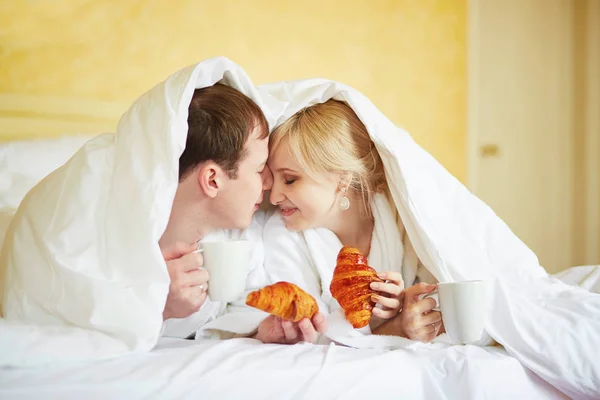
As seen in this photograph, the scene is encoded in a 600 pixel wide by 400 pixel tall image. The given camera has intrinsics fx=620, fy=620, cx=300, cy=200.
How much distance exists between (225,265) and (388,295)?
0.35m

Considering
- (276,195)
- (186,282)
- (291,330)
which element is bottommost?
(291,330)

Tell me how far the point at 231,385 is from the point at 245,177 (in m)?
0.55

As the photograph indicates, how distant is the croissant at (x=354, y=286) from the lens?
1173mm

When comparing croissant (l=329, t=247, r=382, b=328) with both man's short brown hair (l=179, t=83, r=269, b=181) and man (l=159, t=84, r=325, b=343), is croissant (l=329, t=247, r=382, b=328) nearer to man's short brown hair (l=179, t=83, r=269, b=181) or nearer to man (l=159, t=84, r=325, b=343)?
man (l=159, t=84, r=325, b=343)

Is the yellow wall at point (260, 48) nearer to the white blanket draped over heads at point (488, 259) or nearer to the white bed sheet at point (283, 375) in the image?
the white blanket draped over heads at point (488, 259)

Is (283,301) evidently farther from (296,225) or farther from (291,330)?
(296,225)

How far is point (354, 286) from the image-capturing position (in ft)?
3.85

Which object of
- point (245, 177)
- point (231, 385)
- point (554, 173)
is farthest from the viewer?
point (554, 173)

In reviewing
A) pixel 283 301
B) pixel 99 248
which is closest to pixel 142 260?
pixel 99 248

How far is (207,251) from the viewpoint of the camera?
1.09 meters

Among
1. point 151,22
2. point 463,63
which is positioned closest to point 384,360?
point 151,22

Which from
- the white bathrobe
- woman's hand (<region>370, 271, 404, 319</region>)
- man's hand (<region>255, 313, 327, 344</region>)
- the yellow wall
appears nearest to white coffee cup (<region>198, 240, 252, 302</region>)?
man's hand (<region>255, 313, 327, 344</region>)

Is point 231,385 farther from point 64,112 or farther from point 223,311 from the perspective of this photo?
point 64,112

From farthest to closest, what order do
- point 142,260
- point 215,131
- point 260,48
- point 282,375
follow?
point 260,48, point 215,131, point 142,260, point 282,375
